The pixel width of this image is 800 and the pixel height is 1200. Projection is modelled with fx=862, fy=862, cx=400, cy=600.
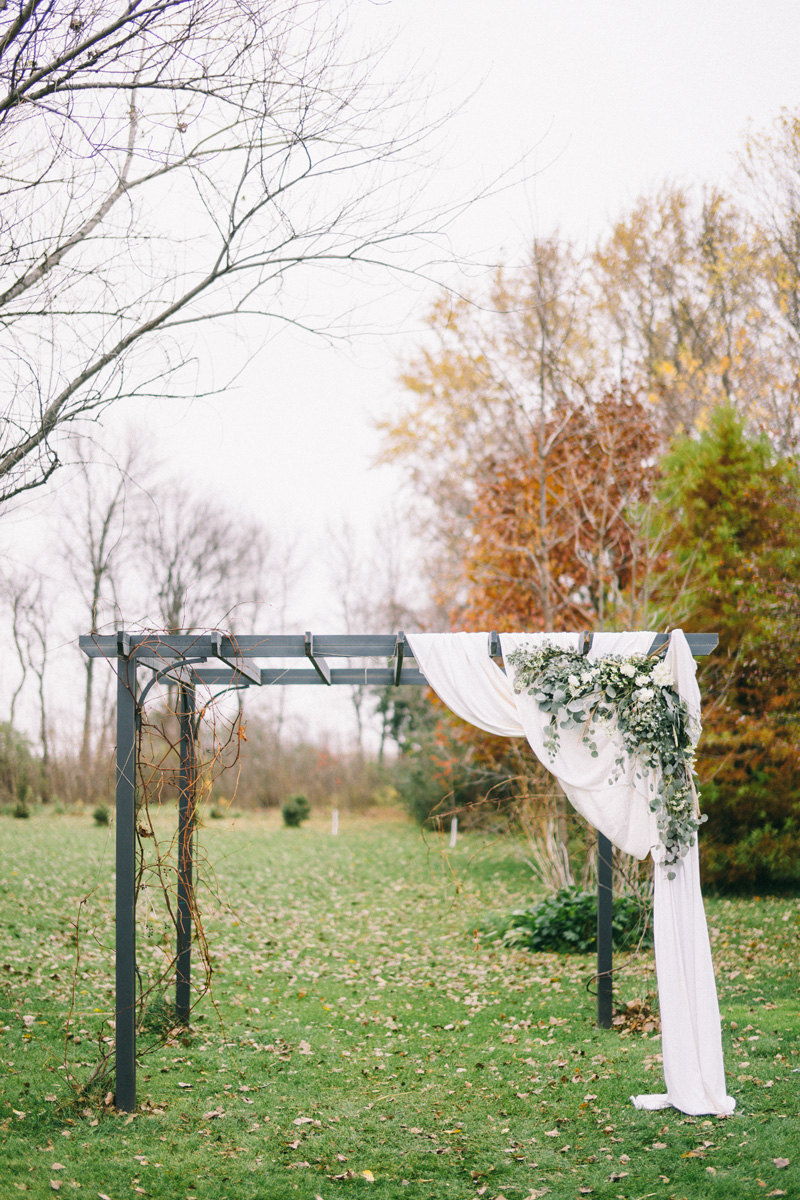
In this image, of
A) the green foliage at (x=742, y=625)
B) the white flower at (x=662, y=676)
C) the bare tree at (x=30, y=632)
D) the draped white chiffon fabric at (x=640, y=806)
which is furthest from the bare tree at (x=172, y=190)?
the bare tree at (x=30, y=632)

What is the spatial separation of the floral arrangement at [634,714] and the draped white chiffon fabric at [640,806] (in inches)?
2.3

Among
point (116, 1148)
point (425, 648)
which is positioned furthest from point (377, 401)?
point (116, 1148)

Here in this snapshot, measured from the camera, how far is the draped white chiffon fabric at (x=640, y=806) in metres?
4.57

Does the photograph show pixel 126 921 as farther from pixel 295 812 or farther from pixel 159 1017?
pixel 295 812

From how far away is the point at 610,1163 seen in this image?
4207mm

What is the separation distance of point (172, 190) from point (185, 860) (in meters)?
4.58

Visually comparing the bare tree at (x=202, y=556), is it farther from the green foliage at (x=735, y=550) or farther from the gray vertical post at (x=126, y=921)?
the gray vertical post at (x=126, y=921)

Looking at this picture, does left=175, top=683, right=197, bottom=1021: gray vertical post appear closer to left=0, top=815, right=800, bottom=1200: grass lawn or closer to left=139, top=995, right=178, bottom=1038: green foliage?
left=139, top=995, right=178, bottom=1038: green foliage

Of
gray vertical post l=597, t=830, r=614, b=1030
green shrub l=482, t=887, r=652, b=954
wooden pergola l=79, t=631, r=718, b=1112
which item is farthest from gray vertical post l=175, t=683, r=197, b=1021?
green shrub l=482, t=887, r=652, b=954

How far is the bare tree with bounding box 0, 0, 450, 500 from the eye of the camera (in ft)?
17.8

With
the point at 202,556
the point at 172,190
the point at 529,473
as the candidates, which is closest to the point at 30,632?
the point at 202,556

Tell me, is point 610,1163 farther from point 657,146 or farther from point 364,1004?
point 657,146

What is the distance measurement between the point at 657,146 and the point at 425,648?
49.8 ft

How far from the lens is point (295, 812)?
1867 centimetres
